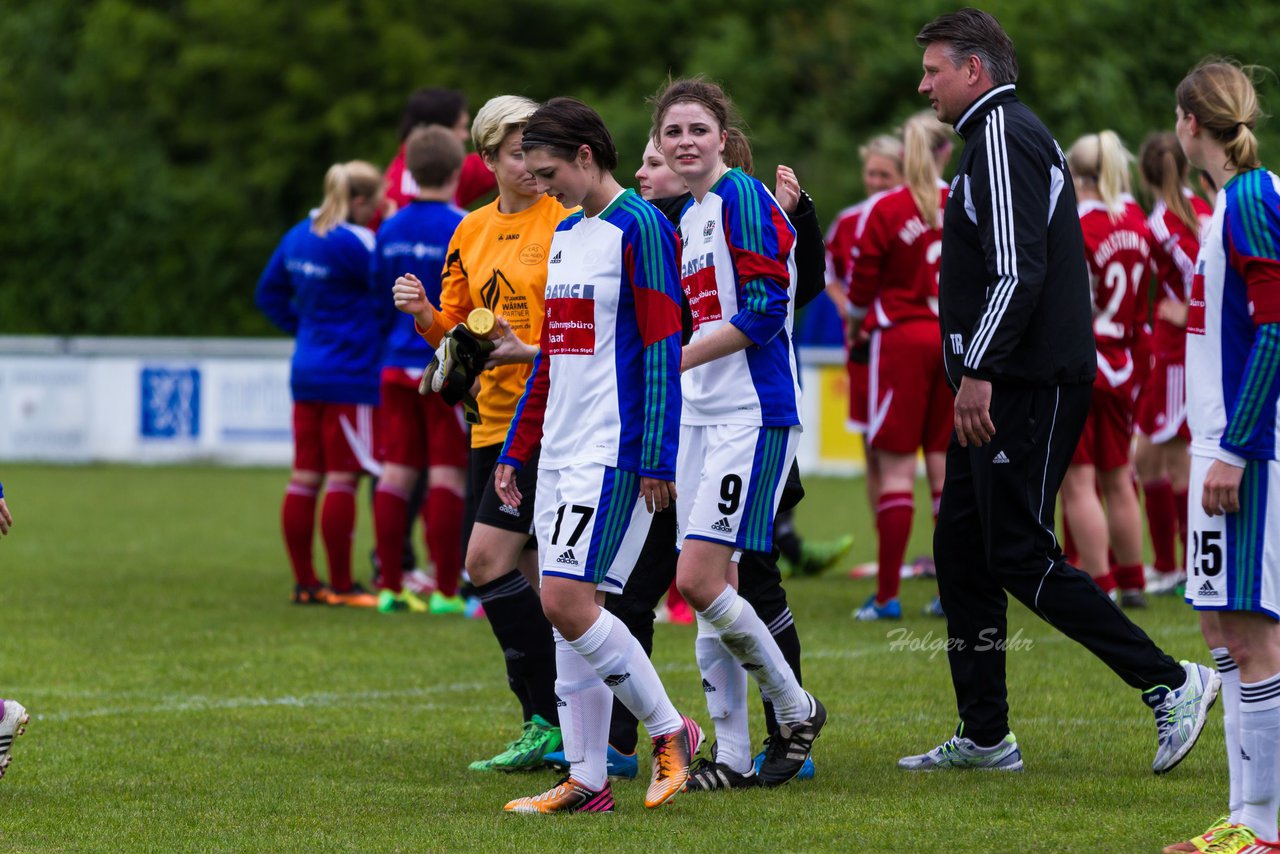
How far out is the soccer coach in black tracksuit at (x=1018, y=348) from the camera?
5184 millimetres

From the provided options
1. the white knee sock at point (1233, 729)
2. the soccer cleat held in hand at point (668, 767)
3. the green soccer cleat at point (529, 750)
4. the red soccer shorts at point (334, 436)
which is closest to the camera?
the white knee sock at point (1233, 729)

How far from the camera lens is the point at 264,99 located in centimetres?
3256

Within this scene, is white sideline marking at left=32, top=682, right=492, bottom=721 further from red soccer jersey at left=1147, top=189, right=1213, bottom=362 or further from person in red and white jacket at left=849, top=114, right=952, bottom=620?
red soccer jersey at left=1147, top=189, right=1213, bottom=362

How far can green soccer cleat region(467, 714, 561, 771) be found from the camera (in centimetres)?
581

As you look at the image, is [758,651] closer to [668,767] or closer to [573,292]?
[668,767]

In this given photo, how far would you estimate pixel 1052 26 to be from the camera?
26.9 metres

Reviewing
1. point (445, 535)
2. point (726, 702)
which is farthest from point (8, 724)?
point (445, 535)

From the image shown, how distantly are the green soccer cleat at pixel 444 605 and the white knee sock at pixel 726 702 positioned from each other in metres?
4.36

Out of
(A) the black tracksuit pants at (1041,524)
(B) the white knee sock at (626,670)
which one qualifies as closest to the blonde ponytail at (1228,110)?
(A) the black tracksuit pants at (1041,524)

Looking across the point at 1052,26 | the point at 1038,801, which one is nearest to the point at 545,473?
the point at 1038,801

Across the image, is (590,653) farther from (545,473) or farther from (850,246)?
(850,246)

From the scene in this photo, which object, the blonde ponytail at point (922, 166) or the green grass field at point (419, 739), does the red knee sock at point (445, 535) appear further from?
the blonde ponytail at point (922, 166)

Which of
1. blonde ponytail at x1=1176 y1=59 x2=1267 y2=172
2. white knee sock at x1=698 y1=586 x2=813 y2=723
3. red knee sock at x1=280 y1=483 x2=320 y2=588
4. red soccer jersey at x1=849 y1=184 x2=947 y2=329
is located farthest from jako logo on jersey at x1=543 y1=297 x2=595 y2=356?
red knee sock at x1=280 y1=483 x2=320 y2=588

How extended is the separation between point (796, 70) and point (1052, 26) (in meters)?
5.35
